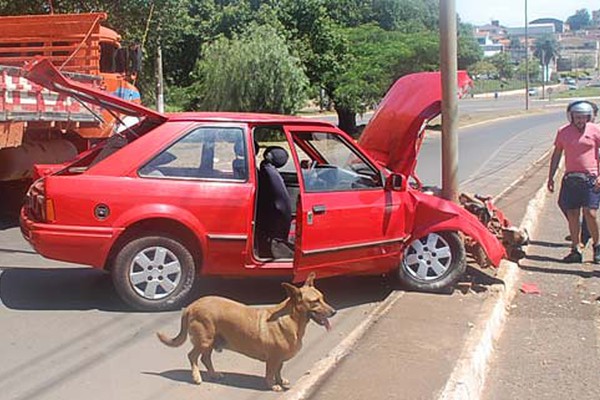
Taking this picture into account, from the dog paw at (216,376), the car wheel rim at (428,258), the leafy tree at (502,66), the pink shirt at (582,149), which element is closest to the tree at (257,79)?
the pink shirt at (582,149)

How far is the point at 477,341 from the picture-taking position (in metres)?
5.42

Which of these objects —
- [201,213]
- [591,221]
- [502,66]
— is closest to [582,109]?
[591,221]

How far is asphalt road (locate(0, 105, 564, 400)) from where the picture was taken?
484 centimetres

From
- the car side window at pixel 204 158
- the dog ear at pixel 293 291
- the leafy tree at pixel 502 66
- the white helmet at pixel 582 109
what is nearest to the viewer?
the dog ear at pixel 293 291

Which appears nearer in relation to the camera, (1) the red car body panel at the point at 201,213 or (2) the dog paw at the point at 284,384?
(2) the dog paw at the point at 284,384

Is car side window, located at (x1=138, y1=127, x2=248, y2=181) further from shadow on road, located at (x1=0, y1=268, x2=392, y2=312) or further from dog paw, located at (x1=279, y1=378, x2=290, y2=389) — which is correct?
dog paw, located at (x1=279, y1=378, x2=290, y2=389)

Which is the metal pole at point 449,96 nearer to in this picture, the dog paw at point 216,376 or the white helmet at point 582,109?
the white helmet at point 582,109

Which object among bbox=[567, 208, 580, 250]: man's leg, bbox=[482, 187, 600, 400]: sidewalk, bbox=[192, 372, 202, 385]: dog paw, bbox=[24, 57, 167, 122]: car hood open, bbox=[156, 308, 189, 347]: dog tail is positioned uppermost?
bbox=[24, 57, 167, 122]: car hood open

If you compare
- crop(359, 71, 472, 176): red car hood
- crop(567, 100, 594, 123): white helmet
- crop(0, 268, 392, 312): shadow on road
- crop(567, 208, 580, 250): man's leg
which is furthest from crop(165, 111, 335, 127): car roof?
crop(567, 208, 580, 250): man's leg

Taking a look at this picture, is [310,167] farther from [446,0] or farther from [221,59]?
[221,59]

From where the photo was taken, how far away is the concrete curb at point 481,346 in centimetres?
457

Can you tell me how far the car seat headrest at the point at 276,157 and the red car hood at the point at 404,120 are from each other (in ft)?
3.73

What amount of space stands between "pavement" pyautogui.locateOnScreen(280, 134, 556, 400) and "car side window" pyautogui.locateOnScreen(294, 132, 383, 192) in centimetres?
106

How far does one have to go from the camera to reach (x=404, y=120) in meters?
7.38
